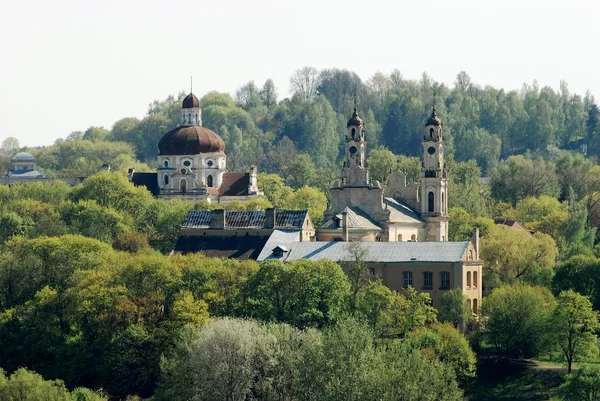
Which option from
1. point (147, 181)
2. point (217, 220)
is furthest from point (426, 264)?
point (147, 181)

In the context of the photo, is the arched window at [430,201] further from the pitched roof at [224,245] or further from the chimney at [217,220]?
the chimney at [217,220]

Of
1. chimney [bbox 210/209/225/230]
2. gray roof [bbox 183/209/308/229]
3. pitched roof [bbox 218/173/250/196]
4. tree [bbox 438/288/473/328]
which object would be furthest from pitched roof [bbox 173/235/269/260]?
pitched roof [bbox 218/173/250/196]

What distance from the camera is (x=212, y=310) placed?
96.8m

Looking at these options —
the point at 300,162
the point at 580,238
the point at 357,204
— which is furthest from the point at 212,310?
the point at 300,162

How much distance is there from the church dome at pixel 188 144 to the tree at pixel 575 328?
227 feet

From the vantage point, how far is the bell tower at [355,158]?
120750 millimetres

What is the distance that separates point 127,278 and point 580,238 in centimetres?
4260

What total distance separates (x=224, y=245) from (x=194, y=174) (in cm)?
4469

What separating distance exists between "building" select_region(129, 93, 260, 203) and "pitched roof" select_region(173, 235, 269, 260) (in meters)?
40.2

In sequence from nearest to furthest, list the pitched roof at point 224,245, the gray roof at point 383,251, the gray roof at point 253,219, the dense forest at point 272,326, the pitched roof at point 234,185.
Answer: the dense forest at point 272,326
the gray roof at point 383,251
the pitched roof at point 224,245
the gray roof at point 253,219
the pitched roof at point 234,185

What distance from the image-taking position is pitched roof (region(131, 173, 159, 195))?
515 ft

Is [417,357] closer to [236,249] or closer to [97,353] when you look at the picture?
[97,353]

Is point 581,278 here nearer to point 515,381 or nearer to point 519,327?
point 519,327

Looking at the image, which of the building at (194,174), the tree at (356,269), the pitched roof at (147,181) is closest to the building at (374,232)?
the tree at (356,269)
